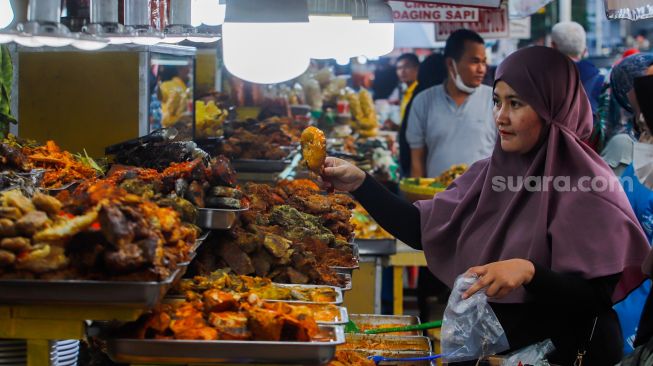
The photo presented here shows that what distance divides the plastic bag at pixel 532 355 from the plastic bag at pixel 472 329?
0.19 feet

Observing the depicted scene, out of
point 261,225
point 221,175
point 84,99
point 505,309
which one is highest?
point 84,99

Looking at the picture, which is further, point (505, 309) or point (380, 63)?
point (380, 63)

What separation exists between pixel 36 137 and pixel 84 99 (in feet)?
1.08

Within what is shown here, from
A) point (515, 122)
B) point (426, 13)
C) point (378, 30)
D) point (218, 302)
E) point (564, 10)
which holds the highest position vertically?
point (564, 10)

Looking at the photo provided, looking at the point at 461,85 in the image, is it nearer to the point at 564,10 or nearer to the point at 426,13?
the point at 426,13

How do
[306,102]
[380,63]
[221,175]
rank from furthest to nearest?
[380,63]
[306,102]
[221,175]

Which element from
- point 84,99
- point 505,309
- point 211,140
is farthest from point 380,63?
point 505,309

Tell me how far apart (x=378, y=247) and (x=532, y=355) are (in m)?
2.81

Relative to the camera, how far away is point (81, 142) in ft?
15.2

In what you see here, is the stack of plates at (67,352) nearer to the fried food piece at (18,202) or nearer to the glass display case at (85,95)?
the fried food piece at (18,202)

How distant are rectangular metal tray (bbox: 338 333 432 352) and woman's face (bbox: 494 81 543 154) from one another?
0.99 metres

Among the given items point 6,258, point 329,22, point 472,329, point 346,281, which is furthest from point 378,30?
point 6,258

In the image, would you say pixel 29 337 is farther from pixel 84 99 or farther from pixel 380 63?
pixel 380 63

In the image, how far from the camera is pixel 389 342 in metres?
3.90
